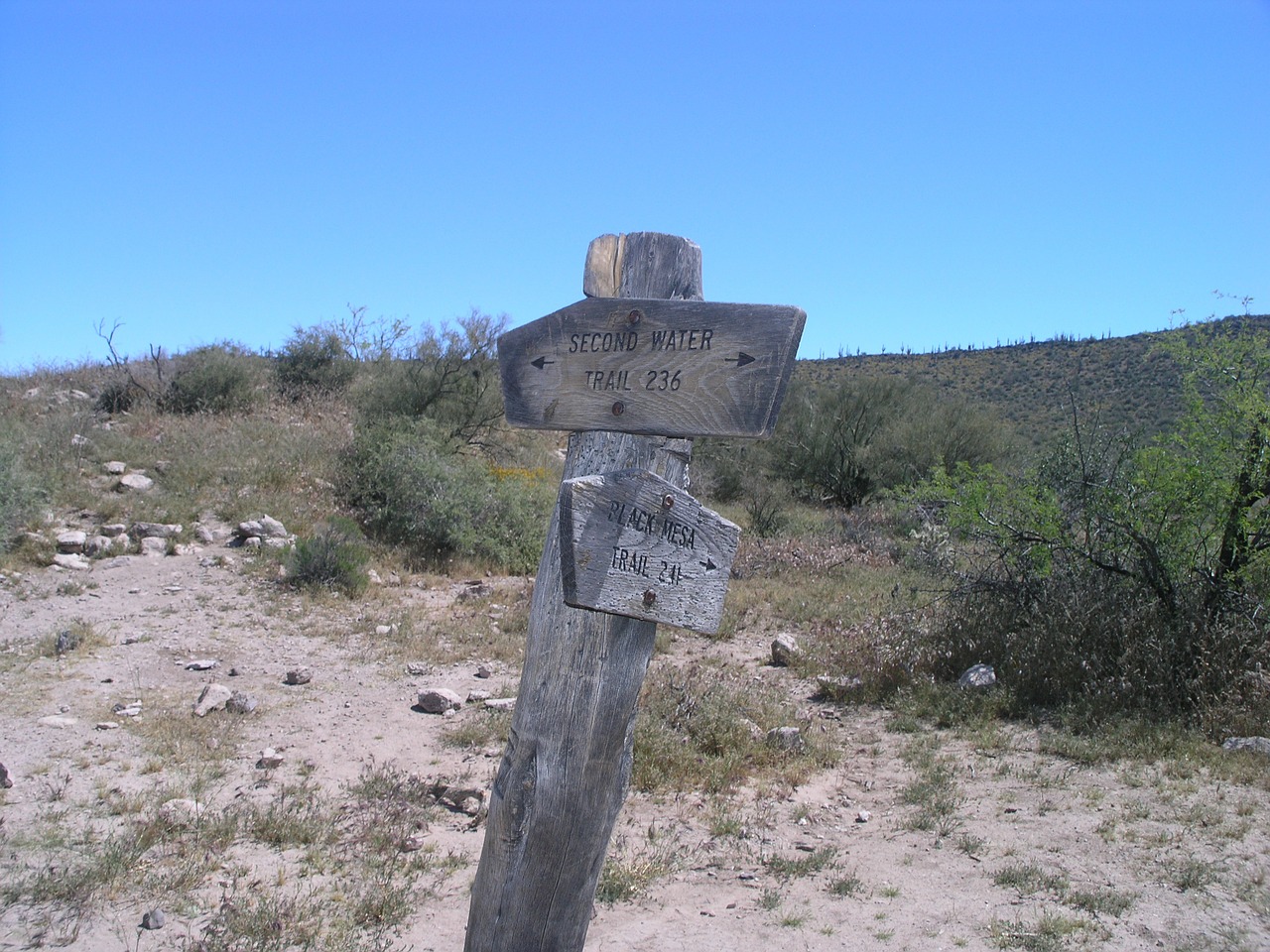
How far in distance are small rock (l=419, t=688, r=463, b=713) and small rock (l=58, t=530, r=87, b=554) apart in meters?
5.73

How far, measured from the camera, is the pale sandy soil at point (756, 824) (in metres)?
3.60

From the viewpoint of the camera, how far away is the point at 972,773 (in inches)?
209

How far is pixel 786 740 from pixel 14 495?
8.92 m

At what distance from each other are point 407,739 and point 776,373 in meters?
4.57

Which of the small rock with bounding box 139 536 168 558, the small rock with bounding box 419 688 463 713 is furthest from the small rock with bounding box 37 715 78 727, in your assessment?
the small rock with bounding box 139 536 168 558

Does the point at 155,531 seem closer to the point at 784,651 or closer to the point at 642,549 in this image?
the point at 784,651

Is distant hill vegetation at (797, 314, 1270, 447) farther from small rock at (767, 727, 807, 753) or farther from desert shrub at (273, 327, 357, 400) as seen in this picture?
small rock at (767, 727, 807, 753)

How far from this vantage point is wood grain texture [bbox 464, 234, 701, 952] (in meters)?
2.24

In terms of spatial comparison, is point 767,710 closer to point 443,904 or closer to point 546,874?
point 443,904

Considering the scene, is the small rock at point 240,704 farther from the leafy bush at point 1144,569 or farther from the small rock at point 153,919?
the leafy bush at point 1144,569

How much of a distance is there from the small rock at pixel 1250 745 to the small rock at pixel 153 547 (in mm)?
10022

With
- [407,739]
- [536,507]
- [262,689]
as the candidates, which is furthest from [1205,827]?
[536,507]

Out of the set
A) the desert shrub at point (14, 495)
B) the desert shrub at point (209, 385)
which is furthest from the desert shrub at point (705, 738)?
the desert shrub at point (209, 385)

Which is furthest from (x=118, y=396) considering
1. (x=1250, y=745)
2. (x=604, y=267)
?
(x=1250, y=745)
